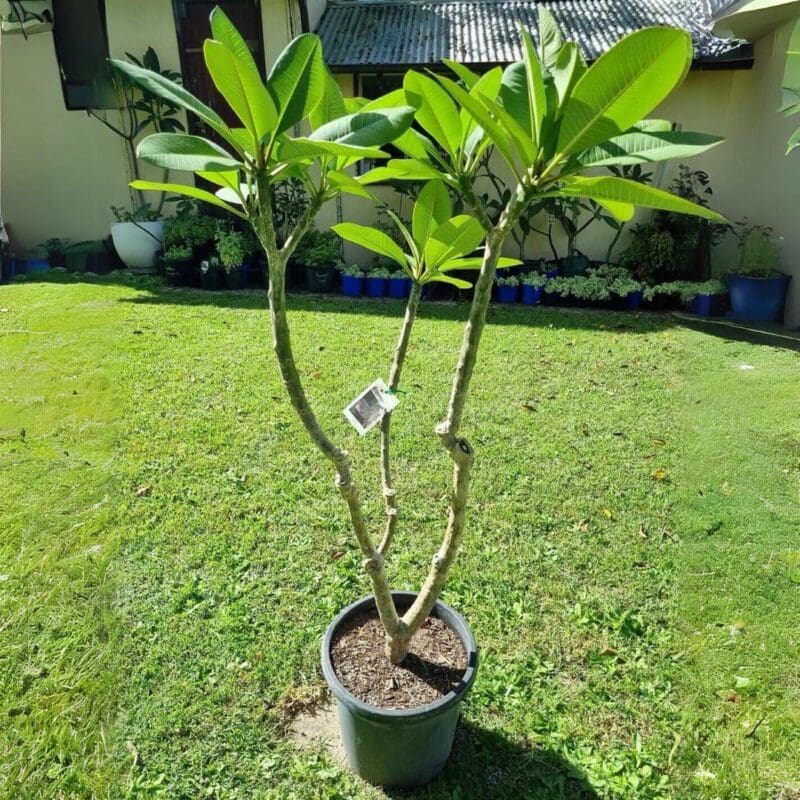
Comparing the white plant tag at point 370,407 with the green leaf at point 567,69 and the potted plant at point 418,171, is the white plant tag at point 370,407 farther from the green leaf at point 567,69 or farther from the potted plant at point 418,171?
the green leaf at point 567,69

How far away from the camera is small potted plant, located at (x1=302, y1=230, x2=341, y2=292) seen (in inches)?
329

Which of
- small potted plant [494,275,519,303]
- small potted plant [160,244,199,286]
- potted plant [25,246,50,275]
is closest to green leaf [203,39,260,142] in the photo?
small potted plant [494,275,519,303]

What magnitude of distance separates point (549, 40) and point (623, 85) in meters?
0.39

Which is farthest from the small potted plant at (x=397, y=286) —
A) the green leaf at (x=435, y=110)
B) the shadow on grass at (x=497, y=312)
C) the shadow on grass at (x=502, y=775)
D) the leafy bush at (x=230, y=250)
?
the green leaf at (x=435, y=110)

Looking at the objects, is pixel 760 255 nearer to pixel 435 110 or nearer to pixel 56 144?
pixel 435 110

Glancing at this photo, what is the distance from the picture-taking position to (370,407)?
173 centimetres

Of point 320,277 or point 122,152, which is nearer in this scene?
point 320,277

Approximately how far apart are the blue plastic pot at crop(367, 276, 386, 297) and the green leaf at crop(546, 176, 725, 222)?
7060 millimetres

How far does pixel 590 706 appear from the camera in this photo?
2389 millimetres

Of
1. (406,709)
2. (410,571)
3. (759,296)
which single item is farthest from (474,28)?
(406,709)

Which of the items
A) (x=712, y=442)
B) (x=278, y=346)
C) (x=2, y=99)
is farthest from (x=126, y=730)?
(x=2, y=99)

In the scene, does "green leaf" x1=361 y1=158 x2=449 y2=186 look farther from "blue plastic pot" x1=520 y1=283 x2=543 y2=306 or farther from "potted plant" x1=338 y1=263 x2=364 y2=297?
"potted plant" x1=338 y1=263 x2=364 y2=297

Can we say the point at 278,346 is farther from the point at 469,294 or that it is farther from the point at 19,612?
the point at 469,294

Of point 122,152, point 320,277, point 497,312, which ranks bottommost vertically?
point 497,312
